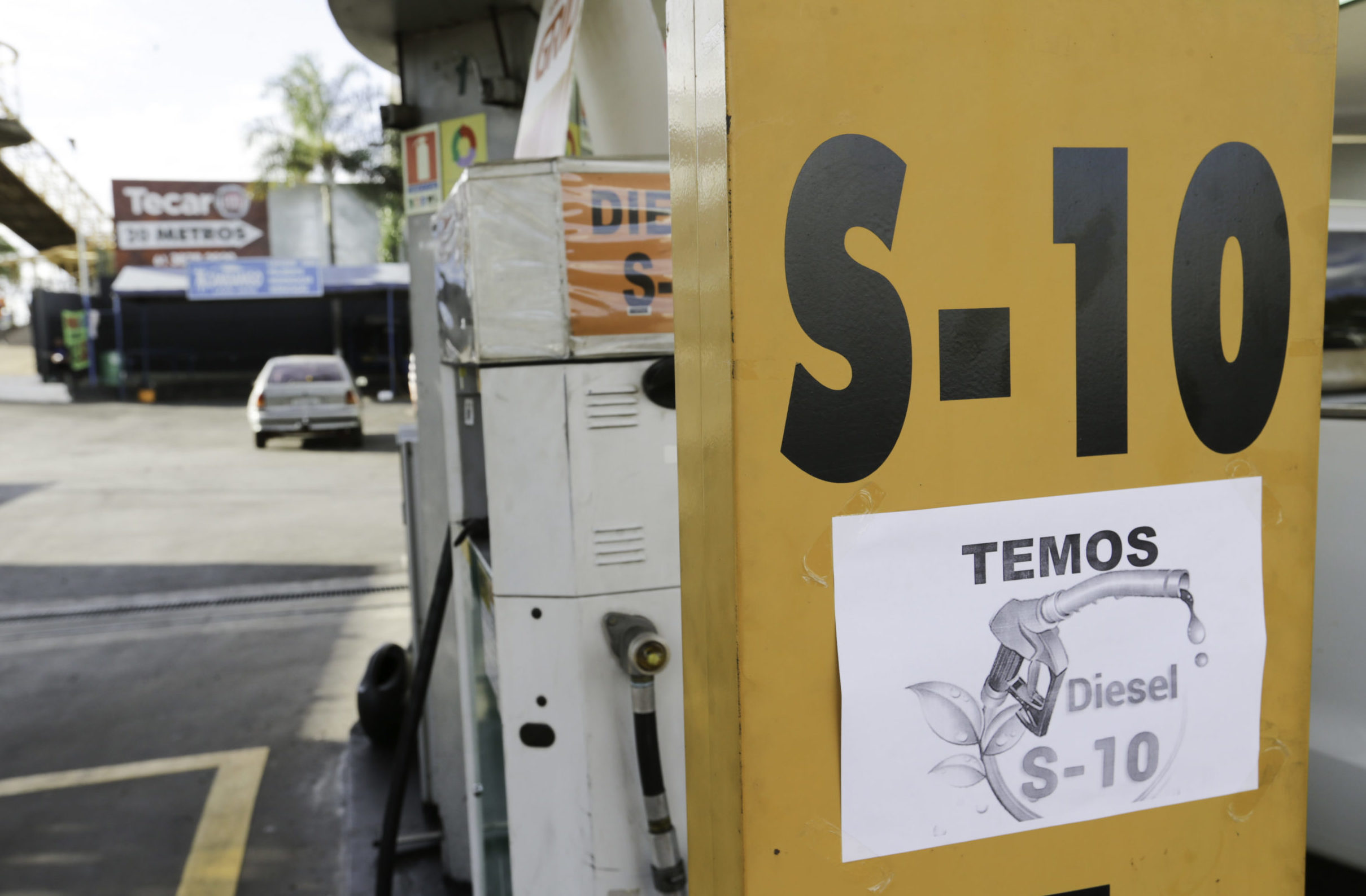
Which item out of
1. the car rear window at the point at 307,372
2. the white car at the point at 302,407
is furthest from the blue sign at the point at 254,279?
the white car at the point at 302,407

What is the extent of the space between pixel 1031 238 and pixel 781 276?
25cm

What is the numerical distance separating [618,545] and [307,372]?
1412 cm

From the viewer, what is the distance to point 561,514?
1967mm

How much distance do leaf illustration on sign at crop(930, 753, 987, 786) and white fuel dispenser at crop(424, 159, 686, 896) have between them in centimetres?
97

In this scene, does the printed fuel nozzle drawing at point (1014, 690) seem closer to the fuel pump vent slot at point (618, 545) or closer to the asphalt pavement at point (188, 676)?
the fuel pump vent slot at point (618, 545)

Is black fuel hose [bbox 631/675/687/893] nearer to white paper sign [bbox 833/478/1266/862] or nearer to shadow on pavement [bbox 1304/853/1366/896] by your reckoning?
white paper sign [bbox 833/478/1266/862]

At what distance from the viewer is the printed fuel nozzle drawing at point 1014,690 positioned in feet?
3.13

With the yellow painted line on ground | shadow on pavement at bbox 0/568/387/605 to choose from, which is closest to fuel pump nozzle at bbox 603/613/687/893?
the yellow painted line on ground

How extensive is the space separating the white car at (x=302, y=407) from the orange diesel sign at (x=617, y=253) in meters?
13.6

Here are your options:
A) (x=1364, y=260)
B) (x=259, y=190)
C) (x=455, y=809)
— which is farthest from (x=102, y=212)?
(x=1364, y=260)

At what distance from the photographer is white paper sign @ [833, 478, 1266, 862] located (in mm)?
937

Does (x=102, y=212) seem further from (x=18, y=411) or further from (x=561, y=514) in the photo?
(x=561, y=514)

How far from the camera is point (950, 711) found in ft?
3.12

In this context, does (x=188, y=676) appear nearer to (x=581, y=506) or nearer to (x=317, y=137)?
(x=581, y=506)
